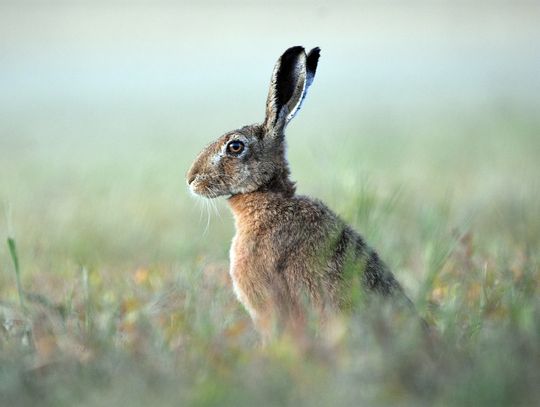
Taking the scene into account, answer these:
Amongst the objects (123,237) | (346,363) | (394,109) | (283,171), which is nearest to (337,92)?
(394,109)

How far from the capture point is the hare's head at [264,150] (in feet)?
19.0

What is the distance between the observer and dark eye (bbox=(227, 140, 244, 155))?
5.91m

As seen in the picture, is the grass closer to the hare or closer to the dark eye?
the hare

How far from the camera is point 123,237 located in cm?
891

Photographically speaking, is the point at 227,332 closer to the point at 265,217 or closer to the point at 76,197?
the point at 265,217

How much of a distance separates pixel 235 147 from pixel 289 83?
0.55m

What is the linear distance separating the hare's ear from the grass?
2.67 ft

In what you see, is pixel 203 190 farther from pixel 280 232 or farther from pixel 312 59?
pixel 312 59

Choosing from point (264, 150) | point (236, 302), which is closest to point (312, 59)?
point (264, 150)

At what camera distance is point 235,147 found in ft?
19.5

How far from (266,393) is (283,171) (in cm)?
270

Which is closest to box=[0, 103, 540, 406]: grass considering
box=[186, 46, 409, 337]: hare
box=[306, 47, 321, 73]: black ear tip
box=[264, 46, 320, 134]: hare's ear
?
box=[186, 46, 409, 337]: hare

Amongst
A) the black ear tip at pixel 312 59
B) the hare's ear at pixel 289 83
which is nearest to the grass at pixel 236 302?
the hare's ear at pixel 289 83

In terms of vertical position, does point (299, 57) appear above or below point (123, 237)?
above
